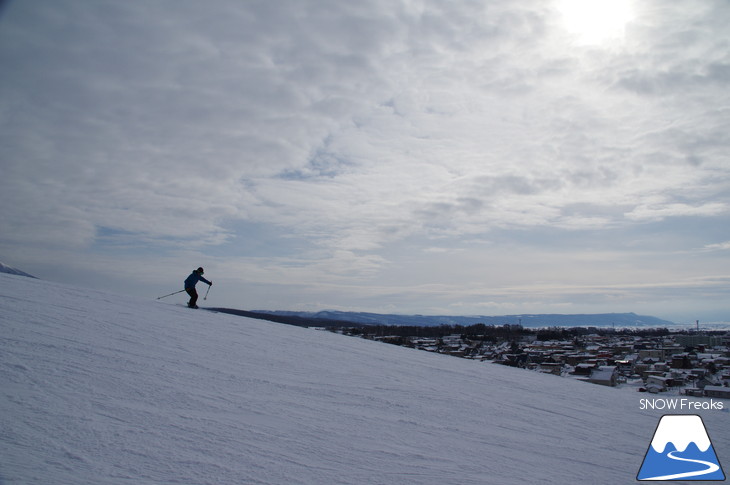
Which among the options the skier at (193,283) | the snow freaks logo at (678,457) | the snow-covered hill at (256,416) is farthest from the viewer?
the skier at (193,283)

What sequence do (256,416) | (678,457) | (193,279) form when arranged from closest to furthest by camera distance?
1. (256,416)
2. (678,457)
3. (193,279)

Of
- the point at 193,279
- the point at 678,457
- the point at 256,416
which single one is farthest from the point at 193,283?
the point at 678,457

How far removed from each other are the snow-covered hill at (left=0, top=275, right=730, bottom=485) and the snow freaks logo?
252 mm

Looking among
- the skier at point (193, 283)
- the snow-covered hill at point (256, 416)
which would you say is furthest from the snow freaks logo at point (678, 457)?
the skier at point (193, 283)

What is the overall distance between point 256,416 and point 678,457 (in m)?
5.60

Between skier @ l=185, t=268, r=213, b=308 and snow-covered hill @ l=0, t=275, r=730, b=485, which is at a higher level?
skier @ l=185, t=268, r=213, b=308

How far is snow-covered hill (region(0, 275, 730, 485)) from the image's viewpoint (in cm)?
368

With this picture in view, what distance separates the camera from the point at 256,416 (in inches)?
195

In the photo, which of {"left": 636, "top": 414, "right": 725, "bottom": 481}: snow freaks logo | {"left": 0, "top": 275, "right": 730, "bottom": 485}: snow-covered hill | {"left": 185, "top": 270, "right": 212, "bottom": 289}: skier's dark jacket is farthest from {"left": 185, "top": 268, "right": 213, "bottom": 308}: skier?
{"left": 636, "top": 414, "right": 725, "bottom": 481}: snow freaks logo

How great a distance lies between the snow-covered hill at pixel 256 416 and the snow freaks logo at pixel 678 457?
252mm

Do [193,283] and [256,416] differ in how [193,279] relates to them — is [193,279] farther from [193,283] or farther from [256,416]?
[256,416]

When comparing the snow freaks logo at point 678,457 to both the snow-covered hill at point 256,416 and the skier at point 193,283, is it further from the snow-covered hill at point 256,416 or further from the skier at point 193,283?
the skier at point 193,283

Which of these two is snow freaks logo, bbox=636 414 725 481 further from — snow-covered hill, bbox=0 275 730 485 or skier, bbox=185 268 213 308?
skier, bbox=185 268 213 308

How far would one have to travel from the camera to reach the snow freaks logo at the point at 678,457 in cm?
573
